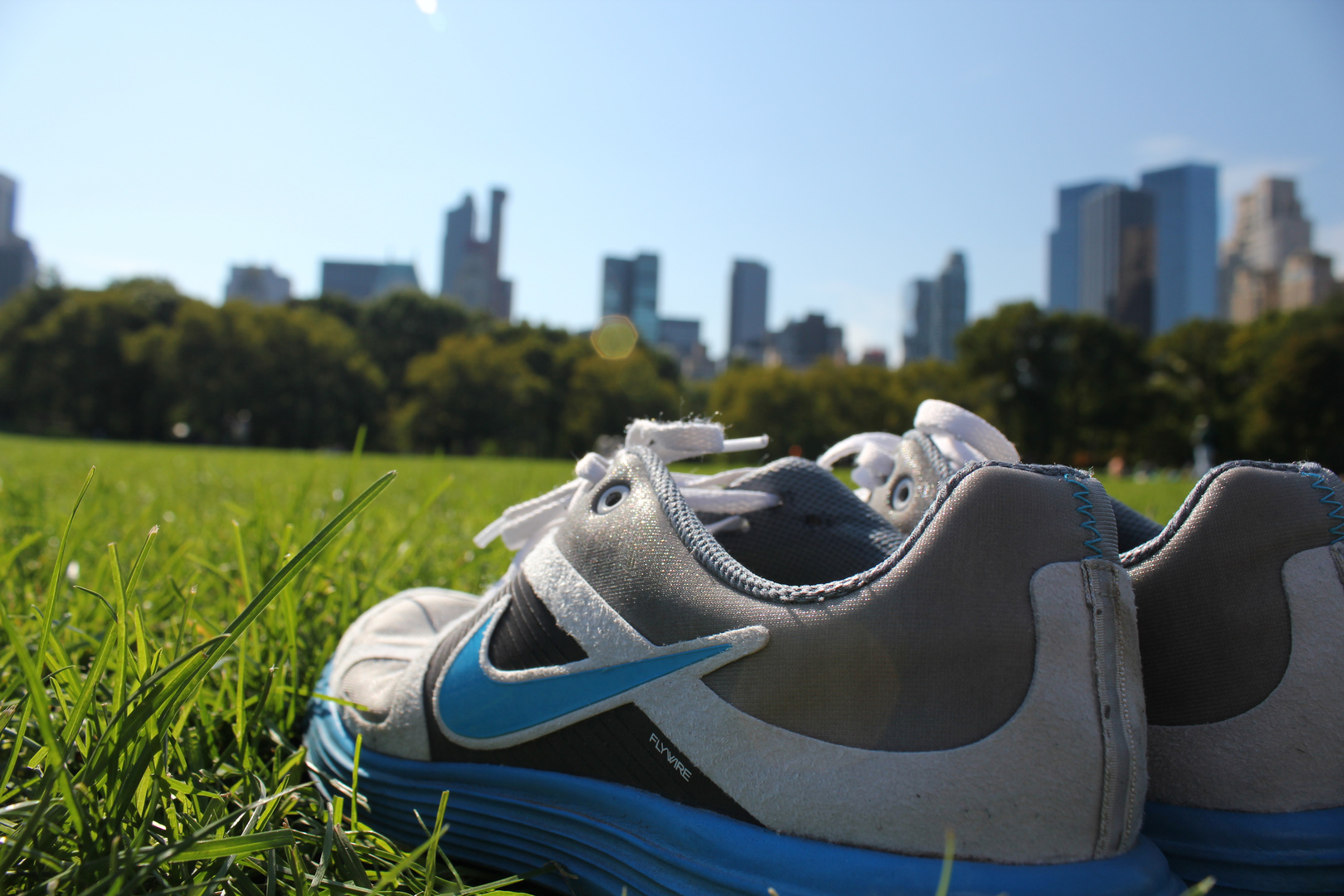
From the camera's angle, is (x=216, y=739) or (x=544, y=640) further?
(x=216, y=739)

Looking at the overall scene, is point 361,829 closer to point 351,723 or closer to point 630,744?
point 351,723

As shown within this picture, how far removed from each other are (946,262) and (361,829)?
99.5 metres

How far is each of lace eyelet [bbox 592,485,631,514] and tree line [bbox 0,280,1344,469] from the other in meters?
37.3

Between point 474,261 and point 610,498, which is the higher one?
point 474,261

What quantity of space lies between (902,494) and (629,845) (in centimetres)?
91

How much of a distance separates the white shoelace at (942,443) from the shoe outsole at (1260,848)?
22.2 inches

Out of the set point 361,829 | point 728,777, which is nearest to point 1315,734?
point 728,777

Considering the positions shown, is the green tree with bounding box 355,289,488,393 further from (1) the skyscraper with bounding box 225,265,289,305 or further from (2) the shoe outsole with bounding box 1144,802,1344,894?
(1) the skyscraper with bounding box 225,265,289,305

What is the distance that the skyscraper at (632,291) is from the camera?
5079 inches

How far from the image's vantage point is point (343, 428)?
4825cm

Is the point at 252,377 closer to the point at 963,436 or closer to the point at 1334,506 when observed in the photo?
the point at 963,436

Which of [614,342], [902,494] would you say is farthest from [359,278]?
[902,494]

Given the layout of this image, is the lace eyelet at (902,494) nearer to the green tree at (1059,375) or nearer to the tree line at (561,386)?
the tree line at (561,386)
